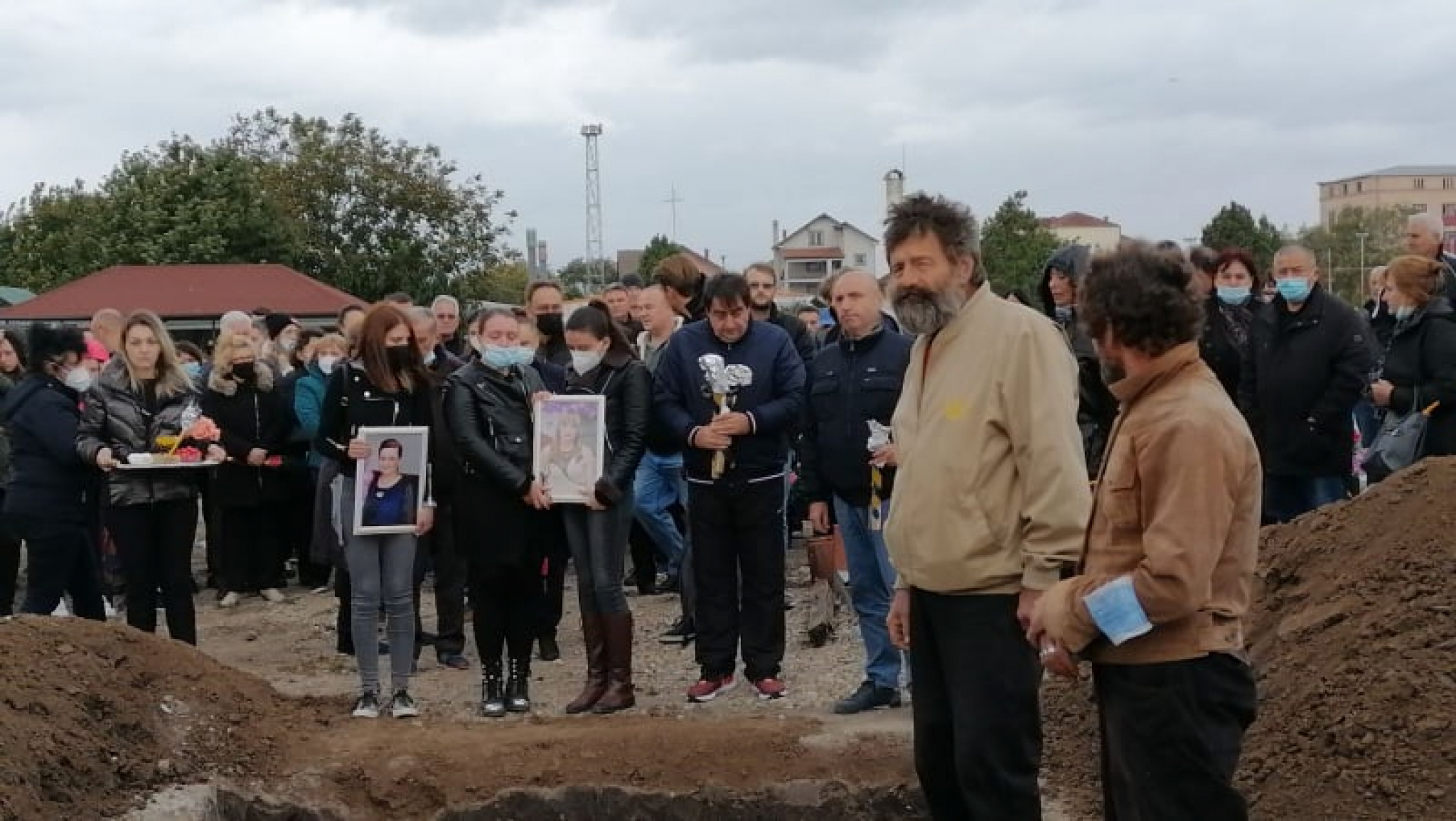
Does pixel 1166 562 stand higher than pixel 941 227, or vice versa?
pixel 941 227

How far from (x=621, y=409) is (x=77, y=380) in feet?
11.7

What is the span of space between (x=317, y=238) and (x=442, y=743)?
3615 cm

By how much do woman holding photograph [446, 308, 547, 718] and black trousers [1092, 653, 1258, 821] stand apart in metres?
3.97

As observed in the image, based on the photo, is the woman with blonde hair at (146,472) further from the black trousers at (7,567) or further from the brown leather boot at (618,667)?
the brown leather boot at (618,667)

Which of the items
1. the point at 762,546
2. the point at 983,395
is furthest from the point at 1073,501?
the point at 762,546

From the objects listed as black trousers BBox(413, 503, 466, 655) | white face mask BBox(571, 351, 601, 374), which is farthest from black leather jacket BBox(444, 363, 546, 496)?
black trousers BBox(413, 503, 466, 655)

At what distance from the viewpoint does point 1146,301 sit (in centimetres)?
347

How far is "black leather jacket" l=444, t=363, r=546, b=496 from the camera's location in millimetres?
6945

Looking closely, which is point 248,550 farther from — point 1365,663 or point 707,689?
point 1365,663

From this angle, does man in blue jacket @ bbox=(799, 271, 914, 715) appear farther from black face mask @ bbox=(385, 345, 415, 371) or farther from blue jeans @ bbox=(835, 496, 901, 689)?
black face mask @ bbox=(385, 345, 415, 371)

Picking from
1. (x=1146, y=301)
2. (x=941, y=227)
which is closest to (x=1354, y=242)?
(x=941, y=227)

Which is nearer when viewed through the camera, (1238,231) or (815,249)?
(1238,231)

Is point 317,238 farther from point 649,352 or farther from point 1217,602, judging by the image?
point 1217,602

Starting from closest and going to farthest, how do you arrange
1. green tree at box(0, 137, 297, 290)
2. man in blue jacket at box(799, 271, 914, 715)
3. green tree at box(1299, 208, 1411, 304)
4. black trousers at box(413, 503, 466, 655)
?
1. man in blue jacket at box(799, 271, 914, 715)
2. black trousers at box(413, 503, 466, 655)
3. green tree at box(0, 137, 297, 290)
4. green tree at box(1299, 208, 1411, 304)
